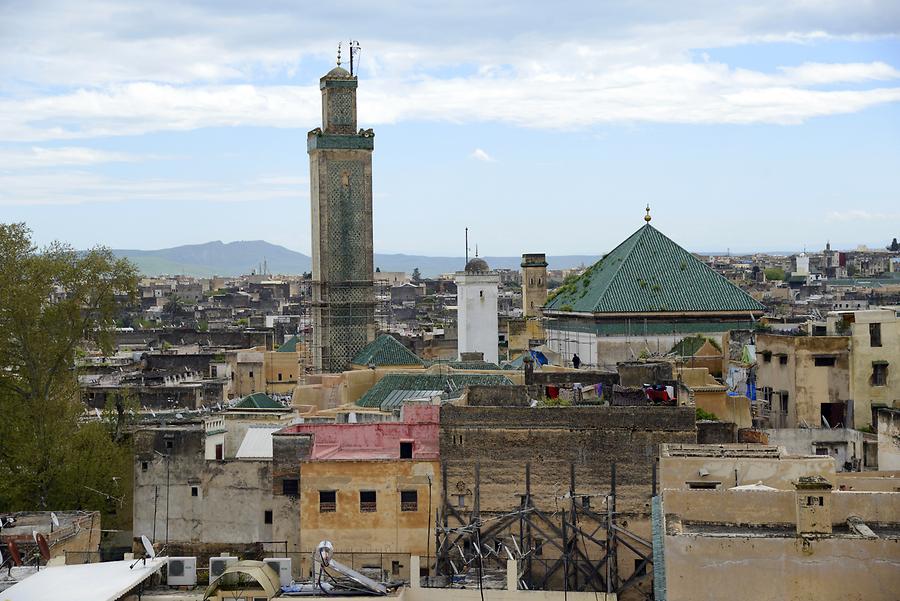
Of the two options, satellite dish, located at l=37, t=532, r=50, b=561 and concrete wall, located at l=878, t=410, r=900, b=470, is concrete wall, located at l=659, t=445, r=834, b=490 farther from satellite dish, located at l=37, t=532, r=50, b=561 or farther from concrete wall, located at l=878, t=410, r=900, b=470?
satellite dish, located at l=37, t=532, r=50, b=561

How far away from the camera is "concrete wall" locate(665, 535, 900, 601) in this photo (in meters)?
17.1

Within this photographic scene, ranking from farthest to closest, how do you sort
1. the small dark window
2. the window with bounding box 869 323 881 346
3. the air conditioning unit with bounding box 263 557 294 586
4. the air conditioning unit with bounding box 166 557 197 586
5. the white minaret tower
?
the white minaret tower < the window with bounding box 869 323 881 346 < the small dark window < the air conditioning unit with bounding box 166 557 197 586 < the air conditioning unit with bounding box 263 557 294 586

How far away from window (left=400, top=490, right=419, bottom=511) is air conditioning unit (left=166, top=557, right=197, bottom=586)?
4133mm

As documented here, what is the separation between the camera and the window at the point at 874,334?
32.3m

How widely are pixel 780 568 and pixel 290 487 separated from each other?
12.3 m

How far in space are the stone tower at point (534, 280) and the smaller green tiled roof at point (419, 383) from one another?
109 ft

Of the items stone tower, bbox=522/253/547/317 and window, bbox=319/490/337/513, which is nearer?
window, bbox=319/490/337/513

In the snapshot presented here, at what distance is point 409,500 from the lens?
27.4 m

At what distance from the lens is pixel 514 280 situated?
6107 inches

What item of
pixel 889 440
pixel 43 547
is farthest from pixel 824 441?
pixel 43 547

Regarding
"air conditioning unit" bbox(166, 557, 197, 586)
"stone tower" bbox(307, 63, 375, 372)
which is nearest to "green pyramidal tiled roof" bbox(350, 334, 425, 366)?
"stone tower" bbox(307, 63, 375, 372)

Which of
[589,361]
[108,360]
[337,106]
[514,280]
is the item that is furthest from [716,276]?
[514,280]

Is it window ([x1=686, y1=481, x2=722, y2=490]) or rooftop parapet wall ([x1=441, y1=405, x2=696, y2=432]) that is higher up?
rooftop parapet wall ([x1=441, y1=405, x2=696, y2=432])

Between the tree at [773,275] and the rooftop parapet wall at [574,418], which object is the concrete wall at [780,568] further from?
the tree at [773,275]
